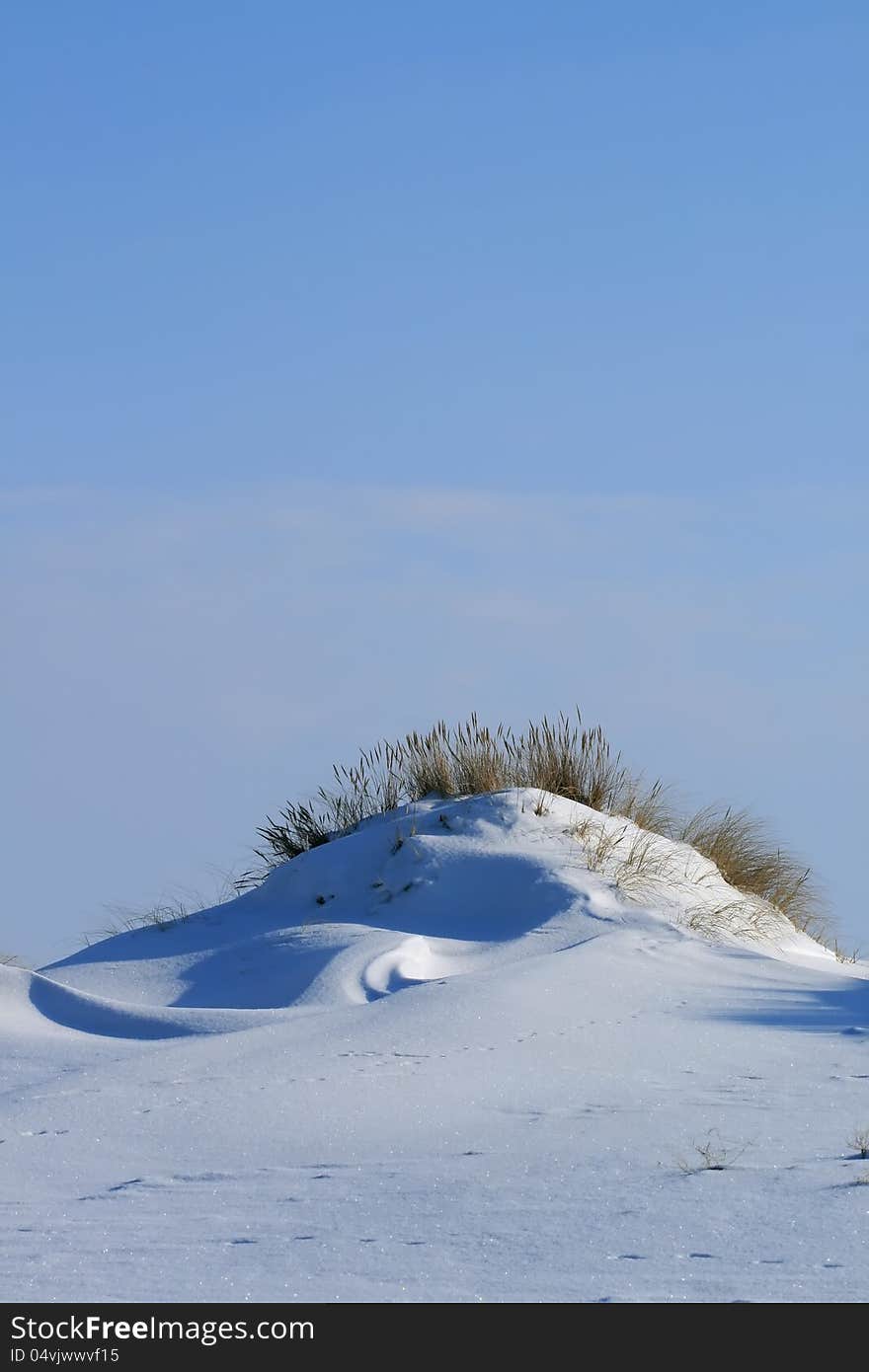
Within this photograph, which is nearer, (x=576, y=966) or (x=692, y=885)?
(x=576, y=966)

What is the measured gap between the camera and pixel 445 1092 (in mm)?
4641

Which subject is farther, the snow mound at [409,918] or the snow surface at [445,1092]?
the snow mound at [409,918]

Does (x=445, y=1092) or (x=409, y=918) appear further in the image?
(x=409, y=918)

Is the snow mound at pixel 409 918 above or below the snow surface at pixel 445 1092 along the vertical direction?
above

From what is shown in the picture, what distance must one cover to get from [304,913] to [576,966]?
89.2 inches

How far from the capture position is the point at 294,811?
9789 millimetres

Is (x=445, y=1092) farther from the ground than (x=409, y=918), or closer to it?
closer to it

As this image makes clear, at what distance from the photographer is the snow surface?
294cm

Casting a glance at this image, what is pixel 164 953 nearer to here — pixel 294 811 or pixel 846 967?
pixel 294 811

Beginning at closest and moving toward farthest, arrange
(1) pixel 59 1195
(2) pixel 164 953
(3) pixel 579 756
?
(1) pixel 59 1195 → (2) pixel 164 953 → (3) pixel 579 756

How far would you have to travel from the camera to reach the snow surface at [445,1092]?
9.63 feet
